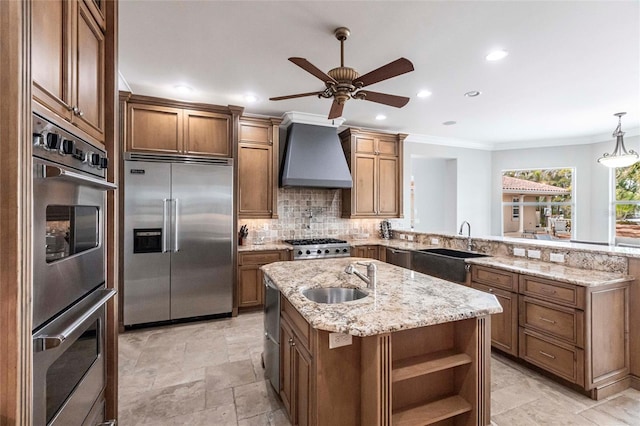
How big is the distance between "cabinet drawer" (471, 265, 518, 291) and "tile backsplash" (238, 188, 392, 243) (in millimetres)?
2504

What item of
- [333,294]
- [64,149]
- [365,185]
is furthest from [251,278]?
[64,149]

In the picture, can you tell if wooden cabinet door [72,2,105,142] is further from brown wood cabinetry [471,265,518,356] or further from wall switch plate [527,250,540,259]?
wall switch plate [527,250,540,259]

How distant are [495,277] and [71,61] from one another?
3367 mm

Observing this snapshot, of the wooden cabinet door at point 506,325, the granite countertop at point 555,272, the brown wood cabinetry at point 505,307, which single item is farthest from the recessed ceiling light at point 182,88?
the wooden cabinet door at point 506,325

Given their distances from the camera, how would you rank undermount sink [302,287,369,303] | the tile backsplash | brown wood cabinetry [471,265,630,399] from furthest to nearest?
the tile backsplash
brown wood cabinetry [471,265,630,399]
undermount sink [302,287,369,303]

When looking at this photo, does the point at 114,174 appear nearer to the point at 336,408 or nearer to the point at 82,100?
the point at 82,100

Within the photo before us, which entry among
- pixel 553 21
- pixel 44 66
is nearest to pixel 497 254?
pixel 553 21

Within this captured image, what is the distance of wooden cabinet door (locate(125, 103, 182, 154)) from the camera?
3.46 metres

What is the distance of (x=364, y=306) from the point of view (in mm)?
1528

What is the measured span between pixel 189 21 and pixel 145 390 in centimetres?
289

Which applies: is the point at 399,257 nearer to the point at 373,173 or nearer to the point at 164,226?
the point at 373,173

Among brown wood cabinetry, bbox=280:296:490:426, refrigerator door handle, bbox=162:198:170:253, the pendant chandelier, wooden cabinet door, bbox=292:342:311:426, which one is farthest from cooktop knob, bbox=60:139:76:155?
the pendant chandelier

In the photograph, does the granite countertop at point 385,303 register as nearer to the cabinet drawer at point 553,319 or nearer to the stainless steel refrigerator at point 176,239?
the cabinet drawer at point 553,319

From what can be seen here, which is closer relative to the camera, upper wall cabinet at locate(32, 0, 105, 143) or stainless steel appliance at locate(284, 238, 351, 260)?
upper wall cabinet at locate(32, 0, 105, 143)
